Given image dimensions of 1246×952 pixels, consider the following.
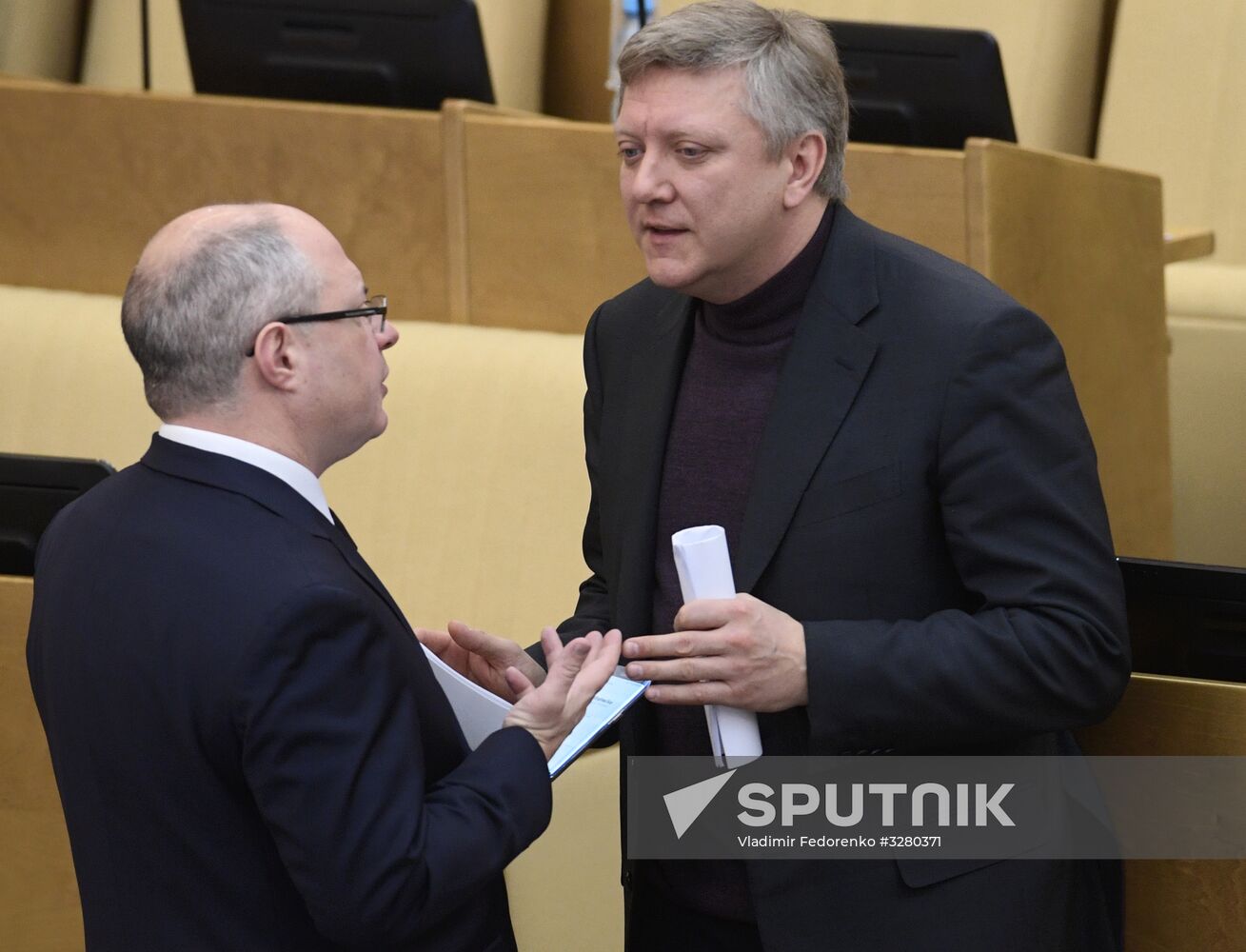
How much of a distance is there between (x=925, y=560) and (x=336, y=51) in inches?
71.7

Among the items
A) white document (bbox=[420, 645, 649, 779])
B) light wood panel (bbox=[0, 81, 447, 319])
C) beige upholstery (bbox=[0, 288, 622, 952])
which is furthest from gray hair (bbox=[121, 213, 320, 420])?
light wood panel (bbox=[0, 81, 447, 319])

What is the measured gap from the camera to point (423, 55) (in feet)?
9.24

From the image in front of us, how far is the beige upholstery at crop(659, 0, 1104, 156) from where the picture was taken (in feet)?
12.7

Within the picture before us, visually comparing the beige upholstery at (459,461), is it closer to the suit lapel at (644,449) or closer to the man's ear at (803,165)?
the suit lapel at (644,449)

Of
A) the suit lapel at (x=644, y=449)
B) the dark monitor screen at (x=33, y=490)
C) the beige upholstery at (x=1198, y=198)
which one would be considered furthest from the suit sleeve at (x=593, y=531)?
the beige upholstery at (x=1198, y=198)

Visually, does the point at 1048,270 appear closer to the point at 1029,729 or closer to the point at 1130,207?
the point at 1130,207

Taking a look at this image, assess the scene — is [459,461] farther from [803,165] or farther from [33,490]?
[803,165]

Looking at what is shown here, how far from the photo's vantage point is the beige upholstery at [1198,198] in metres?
3.48

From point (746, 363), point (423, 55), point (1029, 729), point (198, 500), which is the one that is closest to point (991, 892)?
point (1029, 729)

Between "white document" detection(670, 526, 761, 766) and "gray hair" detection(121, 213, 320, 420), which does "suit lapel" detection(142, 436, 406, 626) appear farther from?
"white document" detection(670, 526, 761, 766)

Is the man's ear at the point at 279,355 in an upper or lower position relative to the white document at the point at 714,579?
upper

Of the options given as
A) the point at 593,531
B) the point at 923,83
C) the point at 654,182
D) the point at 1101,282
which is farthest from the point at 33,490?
the point at 1101,282

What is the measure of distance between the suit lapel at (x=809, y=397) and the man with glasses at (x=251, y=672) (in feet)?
0.84

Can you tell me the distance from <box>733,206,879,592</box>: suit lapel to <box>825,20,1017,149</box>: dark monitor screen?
108 centimetres
